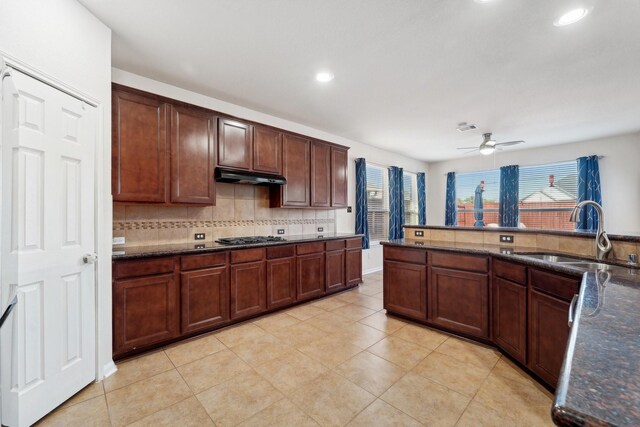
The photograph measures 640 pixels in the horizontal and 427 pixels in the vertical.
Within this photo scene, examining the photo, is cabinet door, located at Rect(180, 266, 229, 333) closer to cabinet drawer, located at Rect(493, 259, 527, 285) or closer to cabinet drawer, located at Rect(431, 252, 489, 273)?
cabinet drawer, located at Rect(431, 252, 489, 273)

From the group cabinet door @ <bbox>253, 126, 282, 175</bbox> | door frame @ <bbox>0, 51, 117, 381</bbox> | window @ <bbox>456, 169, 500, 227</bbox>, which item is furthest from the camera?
window @ <bbox>456, 169, 500, 227</bbox>

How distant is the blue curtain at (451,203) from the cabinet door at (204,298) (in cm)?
618

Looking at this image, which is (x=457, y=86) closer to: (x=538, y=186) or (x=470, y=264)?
(x=470, y=264)

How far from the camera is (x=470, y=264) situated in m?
2.70

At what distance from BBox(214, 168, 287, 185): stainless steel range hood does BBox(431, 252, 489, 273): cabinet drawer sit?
2.14 metres

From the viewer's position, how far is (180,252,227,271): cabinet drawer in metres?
2.68

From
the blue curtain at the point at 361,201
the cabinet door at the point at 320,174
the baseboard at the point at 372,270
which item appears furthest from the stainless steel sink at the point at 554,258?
the baseboard at the point at 372,270

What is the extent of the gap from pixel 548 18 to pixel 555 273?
1856 millimetres

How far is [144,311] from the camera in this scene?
2441 millimetres

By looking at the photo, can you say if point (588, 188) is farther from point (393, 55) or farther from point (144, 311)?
point (144, 311)

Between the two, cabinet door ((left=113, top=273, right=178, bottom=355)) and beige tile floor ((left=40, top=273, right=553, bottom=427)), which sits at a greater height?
cabinet door ((left=113, top=273, right=178, bottom=355))

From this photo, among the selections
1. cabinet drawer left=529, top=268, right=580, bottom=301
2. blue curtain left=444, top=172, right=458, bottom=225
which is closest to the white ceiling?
cabinet drawer left=529, top=268, right=580, bottom=301

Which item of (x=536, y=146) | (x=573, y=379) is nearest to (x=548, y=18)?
(x=573, y=379)

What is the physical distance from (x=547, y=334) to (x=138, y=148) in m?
3.73
